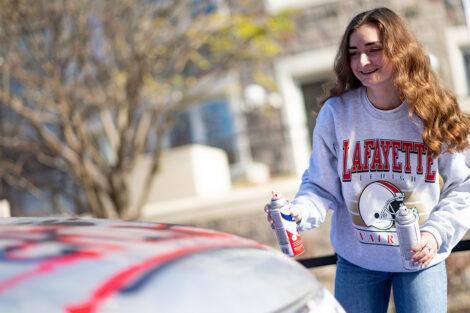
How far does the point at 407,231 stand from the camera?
88.4 inches

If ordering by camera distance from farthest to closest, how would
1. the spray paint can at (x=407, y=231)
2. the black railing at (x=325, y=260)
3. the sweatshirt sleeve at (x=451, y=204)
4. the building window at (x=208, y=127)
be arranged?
the building window at (x=208, y=127)
the black railing at (x=325, y=260)
the sweatshirt sleeve at (x=451, y=204)
the spray paint can at (x=407, y=231)

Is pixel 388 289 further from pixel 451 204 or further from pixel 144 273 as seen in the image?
pixel 144 273

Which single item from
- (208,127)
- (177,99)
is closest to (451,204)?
(177,99)

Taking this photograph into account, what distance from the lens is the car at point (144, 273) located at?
1.43 m

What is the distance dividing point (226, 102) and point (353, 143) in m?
12.7

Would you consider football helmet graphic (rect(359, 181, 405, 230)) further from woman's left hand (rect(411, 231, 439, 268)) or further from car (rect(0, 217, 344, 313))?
car (rect(0, 217, 344, 313))

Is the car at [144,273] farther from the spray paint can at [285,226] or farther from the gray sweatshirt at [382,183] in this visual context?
the gray sweatshirt at [382,183]

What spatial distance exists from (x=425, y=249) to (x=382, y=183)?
347mm

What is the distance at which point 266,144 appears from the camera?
14.6 m

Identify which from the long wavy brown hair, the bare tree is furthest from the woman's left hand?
the bare tree

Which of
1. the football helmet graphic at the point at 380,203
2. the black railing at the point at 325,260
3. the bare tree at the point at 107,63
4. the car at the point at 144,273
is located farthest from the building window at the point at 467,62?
the car at the point at 144,273

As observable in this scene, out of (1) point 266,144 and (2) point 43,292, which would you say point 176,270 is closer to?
(2) point 43,292

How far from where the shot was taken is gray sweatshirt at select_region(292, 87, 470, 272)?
2471mm

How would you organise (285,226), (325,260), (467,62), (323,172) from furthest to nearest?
1. (467,62)
2. (325,260)
3. (323,172)
4. (285,226)
